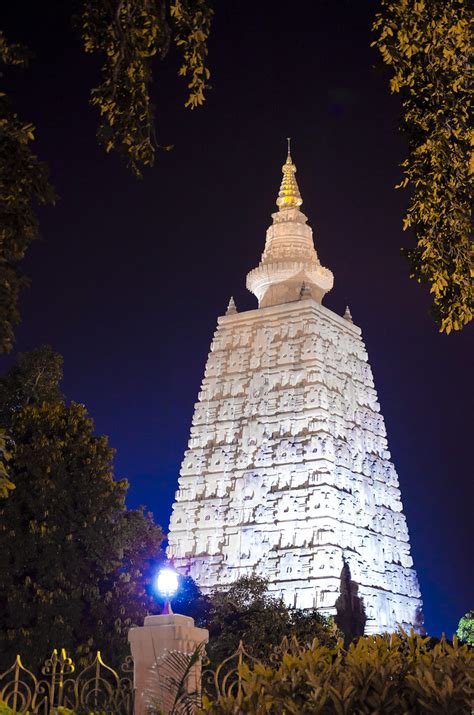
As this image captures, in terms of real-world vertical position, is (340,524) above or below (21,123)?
above

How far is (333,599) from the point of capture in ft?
126

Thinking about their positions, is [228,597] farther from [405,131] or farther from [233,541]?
[405,131]

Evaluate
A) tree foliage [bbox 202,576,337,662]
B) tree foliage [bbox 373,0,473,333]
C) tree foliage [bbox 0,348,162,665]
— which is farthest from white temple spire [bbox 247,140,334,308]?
tree foliage [bbox 373,0,473,333]

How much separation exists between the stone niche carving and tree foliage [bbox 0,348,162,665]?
12.8 meters

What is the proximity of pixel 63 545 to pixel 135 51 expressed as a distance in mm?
18262

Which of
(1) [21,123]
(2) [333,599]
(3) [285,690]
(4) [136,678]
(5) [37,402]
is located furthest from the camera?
(2) [333,599]

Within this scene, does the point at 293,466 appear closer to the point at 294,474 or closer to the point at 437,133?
the point at 294,474

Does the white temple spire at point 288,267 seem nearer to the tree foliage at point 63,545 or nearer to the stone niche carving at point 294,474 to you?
the stone niche carving at point 294,474

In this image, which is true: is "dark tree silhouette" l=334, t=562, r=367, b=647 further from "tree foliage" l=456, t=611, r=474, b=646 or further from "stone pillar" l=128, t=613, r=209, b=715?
"stone pillar" l=128, t=613, r=209, b=715

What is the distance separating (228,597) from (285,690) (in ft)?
89.9

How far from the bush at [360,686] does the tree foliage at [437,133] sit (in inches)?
213

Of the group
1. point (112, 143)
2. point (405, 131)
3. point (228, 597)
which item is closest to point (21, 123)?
point (112, 143)

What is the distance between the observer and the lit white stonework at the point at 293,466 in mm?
40844

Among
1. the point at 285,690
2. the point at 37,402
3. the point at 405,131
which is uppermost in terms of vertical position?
the point at 37,402
